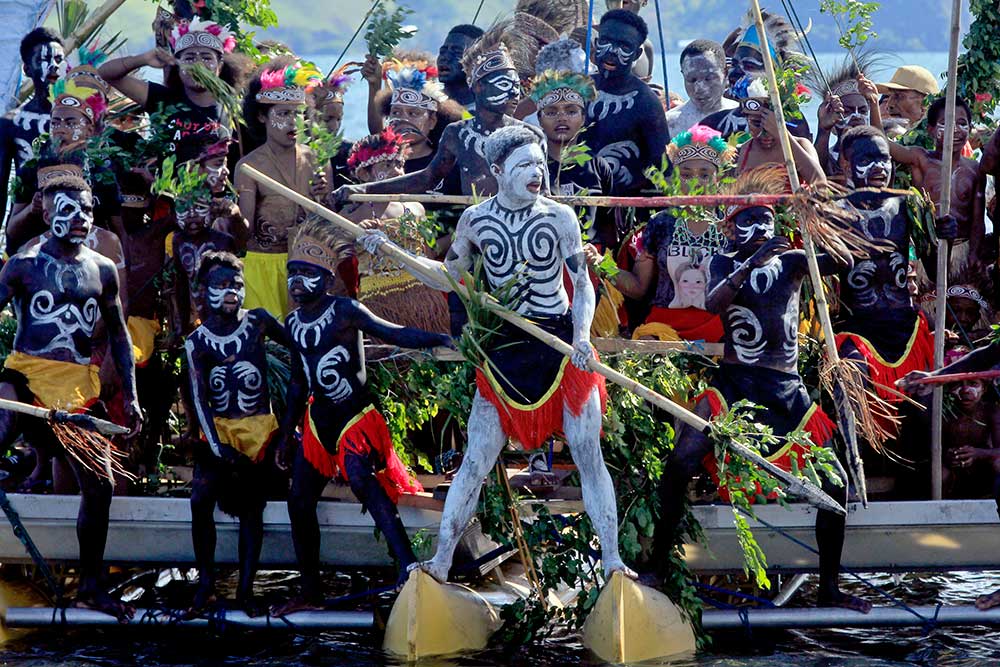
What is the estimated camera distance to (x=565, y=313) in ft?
22.6

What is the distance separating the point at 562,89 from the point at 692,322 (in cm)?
152

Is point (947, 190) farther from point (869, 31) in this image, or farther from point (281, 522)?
point (281, 522)

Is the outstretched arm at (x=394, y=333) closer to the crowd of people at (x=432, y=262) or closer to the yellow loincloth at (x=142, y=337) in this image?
the crowd of people at (x=432, y=262)

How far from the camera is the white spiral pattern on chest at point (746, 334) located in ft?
23.4

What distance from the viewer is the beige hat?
10547mm

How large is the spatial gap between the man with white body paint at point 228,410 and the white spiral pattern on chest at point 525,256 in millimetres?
1230

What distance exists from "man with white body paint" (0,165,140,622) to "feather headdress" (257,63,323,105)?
1487 millimetres

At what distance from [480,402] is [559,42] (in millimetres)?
3710

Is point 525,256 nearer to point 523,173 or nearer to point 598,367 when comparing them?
point 523,173

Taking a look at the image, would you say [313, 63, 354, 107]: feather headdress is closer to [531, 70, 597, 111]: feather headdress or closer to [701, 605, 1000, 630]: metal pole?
[531, 70, 597, 111]: feather headdress

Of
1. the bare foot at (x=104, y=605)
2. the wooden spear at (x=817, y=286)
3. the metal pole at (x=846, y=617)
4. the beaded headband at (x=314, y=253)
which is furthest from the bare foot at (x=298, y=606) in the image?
the wooden spear at (x=817, y=286)

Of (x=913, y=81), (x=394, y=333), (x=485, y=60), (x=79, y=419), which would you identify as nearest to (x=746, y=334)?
(x=394, y=333)

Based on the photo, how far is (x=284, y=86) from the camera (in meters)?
8.66

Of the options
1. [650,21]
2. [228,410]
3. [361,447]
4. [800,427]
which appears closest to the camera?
[800,427]
